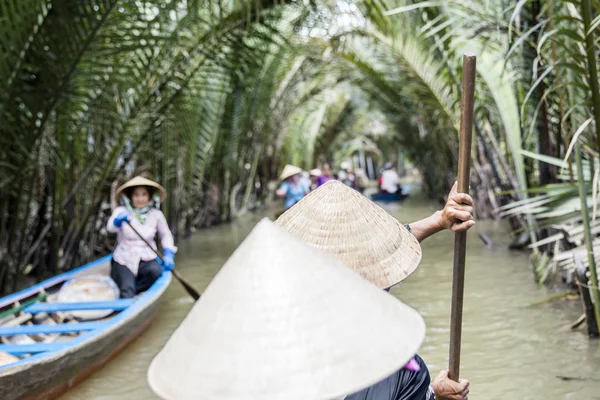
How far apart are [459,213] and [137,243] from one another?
525 cm

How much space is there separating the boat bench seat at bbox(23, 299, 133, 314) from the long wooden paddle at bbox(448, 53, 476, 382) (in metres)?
4.32

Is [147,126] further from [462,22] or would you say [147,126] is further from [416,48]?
[462,22]

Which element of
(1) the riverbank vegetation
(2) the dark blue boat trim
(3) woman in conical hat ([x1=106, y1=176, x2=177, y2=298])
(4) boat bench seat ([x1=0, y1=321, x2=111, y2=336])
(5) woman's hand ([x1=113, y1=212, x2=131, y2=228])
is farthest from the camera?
(3) woman in conical hat ([x1=106, y1=176, x2=177, y2=298])

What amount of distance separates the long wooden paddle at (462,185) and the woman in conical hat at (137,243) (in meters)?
4.87

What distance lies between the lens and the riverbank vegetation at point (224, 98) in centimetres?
499

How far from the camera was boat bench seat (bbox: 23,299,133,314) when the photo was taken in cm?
615

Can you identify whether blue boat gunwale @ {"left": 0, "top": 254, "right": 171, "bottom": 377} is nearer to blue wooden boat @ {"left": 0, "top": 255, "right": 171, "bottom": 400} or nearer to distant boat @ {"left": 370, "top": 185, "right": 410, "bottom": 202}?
blue wooden boat @ {"left": 0, "top": 255, "right": 171, "bottom": 400}

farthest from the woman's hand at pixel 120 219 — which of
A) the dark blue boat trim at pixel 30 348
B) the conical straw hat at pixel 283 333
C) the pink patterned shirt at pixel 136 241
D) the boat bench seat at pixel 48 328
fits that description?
the conical straw hat at pixel 283 333

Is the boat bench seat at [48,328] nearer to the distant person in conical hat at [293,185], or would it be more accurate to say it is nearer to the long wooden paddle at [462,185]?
the long wooden paddle at [462,185]

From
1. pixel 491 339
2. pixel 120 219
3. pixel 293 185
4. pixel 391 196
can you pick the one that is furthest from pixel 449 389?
pixel 391 196

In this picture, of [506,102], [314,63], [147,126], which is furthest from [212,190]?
[506,102]

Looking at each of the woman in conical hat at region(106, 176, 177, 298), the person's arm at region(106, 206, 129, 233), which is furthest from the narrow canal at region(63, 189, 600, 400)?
the person's arm at region(106, 206, 129, 233)

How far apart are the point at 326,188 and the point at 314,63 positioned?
47.2ft

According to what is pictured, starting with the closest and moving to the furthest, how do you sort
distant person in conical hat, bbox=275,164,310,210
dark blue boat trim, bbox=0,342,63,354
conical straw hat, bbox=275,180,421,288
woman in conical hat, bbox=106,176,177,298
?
conical straw hat, bbox=275,180,421,288 < dark blue boat trim, bbox=0,342,63,354 < woman in conical hat, bbox=106,176,177,298 < distant person in conical hat, bbox=275,164,310,210
